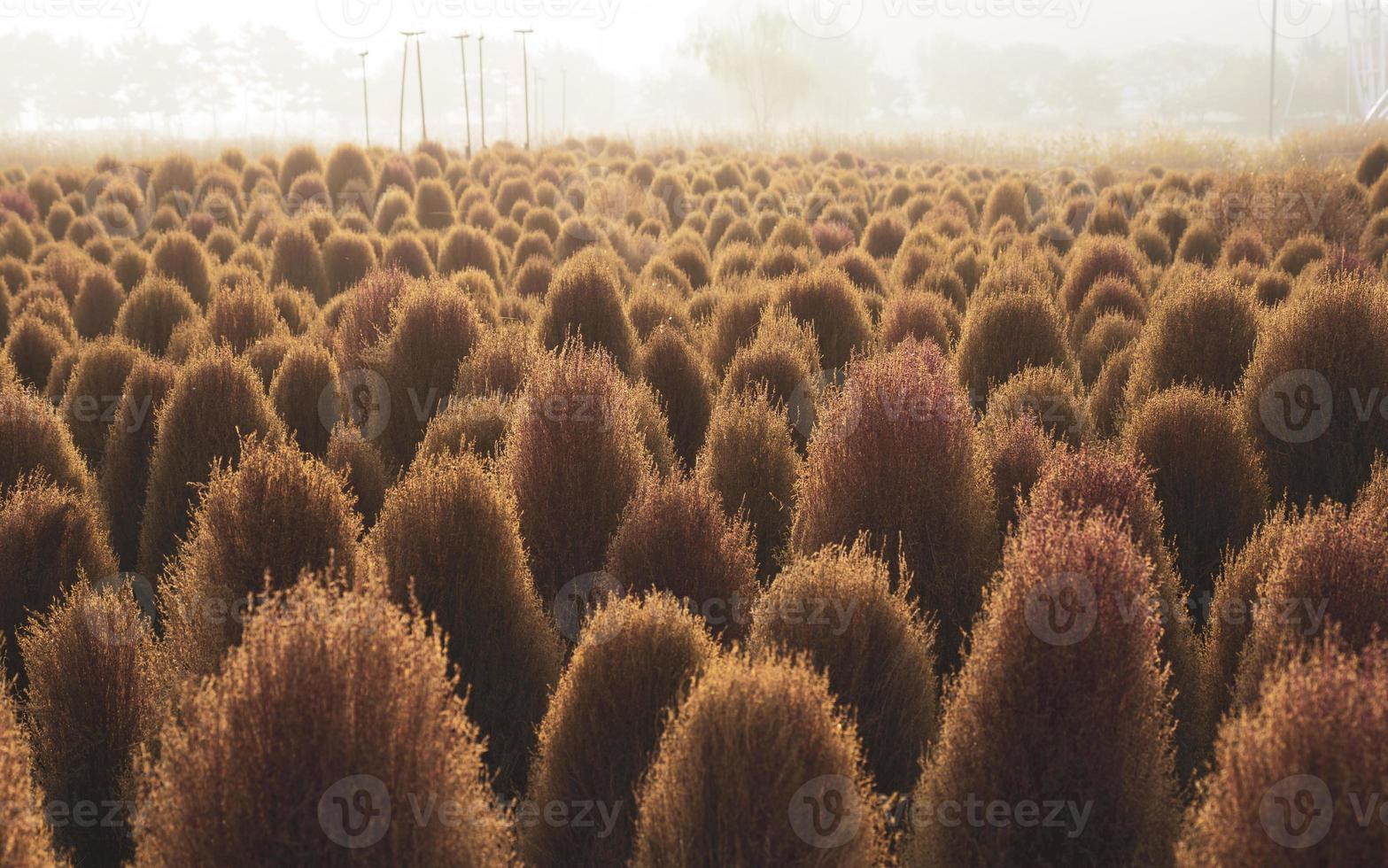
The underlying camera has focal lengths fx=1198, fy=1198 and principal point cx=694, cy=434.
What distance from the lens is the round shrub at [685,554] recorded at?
5277 mm

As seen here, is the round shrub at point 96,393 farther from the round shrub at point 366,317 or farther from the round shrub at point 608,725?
the round shrub at point 608,725

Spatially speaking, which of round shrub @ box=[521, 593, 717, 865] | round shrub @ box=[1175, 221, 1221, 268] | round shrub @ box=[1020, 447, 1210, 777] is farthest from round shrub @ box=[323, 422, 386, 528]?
round shrub @ box=[1175, 221, 1221, 268]

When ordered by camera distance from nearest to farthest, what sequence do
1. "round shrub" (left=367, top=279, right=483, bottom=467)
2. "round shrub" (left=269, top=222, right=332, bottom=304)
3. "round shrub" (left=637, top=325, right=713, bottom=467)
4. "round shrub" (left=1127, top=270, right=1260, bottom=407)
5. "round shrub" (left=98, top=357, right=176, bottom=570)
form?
"round shrub" (left=98, top=357, right=176, bottom=570) → "round shrub" (left=1127, top=270, right=1260, bottom=407) → "round shrub" (left=367, top=279, right=483, bottom=467) → "round shrub" (left=637, top=325, right=713, bottom=467) → "round shrub" (left=269, top=222, right=332, bottom=304)

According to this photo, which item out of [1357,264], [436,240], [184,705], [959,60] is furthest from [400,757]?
[959,60]

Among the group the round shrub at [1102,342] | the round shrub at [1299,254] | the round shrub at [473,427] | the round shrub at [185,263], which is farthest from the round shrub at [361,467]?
the round shrub at [1299,254]

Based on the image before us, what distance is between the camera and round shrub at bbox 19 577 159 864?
448 centimetres

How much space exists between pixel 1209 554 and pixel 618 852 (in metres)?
4.17

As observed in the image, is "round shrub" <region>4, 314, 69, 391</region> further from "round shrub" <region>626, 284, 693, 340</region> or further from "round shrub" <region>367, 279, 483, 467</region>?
"round shrub" <region>626, 284, 693, 340</region>

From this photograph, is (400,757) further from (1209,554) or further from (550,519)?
(1209,554)

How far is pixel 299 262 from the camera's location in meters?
15.0

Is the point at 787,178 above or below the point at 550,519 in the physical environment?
above

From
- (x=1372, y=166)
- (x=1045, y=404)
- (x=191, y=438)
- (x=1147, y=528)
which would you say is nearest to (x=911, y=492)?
(x=1147, y=528)

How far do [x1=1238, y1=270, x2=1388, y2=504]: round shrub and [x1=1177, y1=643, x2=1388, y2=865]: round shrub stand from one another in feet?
15.8

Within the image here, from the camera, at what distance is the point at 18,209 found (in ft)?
68.2
